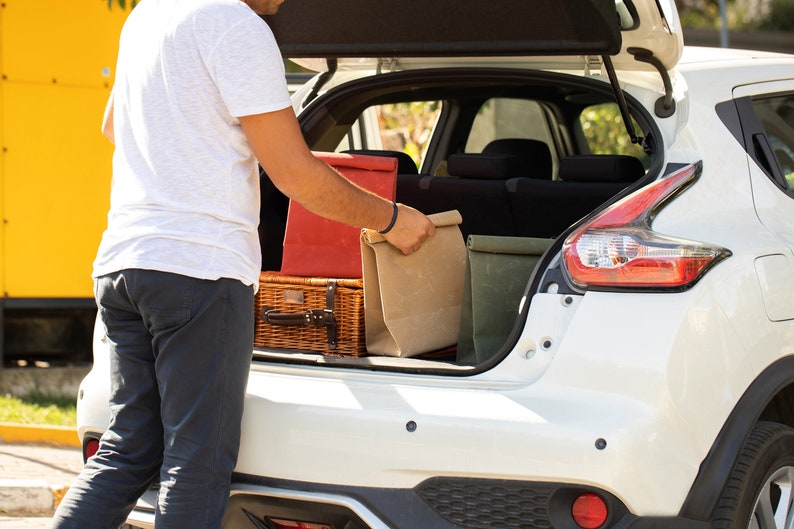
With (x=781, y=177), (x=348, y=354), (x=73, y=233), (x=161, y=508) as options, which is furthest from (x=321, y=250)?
(x=73, y=233)

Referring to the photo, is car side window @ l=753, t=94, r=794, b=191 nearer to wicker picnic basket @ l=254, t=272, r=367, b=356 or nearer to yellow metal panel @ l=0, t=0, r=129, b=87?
wicker picnic basket @ l=254, t=272, r=367, b=356

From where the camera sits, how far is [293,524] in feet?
9.87

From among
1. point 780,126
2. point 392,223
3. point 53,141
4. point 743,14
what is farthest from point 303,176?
point 743,14

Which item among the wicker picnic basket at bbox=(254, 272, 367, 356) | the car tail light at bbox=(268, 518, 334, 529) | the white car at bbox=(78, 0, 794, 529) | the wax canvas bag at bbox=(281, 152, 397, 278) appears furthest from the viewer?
the wax canvas bag at bbox=(281, 152, 397, 278)

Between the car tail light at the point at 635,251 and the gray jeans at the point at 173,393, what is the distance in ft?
2.78

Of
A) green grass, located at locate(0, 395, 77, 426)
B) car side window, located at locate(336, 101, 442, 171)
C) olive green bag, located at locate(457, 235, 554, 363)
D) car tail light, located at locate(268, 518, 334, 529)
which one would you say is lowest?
green grass, located at locate(0, 395, 77, 426)

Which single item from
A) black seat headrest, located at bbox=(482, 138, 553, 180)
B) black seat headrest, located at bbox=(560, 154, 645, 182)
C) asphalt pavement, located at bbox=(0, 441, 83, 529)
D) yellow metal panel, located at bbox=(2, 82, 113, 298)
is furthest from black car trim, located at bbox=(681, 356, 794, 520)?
yellow metal panel, located at bbox=(2, 82, 113, 298)

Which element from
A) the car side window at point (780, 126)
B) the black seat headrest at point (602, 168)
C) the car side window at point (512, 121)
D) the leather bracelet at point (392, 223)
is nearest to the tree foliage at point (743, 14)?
the car side window at point (512, 121)

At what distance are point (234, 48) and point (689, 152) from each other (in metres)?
1.26

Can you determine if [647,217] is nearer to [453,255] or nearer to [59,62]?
[453,255]

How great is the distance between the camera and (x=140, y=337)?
9.61 feet

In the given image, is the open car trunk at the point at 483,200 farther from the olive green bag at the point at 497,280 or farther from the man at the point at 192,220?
the man at the point at 192,220

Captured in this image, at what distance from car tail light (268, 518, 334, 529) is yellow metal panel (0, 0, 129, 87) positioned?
4612 mm

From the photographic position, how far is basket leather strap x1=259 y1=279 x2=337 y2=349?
3314mm
